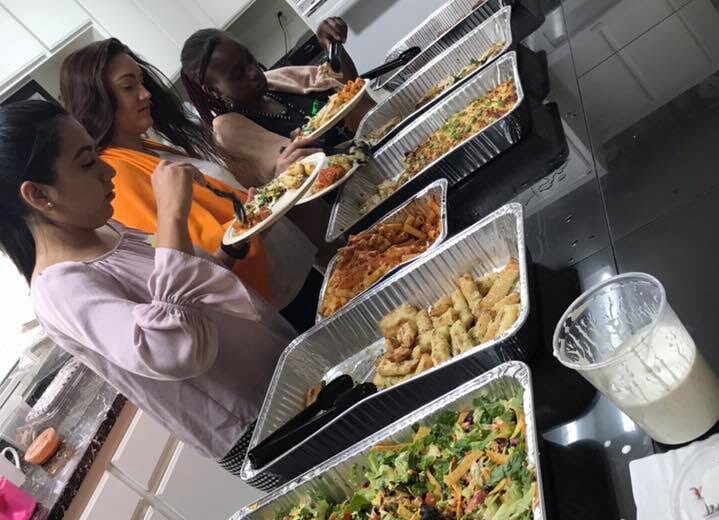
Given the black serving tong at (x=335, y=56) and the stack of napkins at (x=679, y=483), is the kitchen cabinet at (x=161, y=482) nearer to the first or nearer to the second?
the black serving tong at (x=335, y=56)

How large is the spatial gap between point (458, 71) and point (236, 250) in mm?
1165

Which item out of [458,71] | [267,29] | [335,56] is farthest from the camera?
[267,29]

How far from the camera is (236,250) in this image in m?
1.71

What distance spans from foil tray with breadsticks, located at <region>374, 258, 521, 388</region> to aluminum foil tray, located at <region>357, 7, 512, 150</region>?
88cm

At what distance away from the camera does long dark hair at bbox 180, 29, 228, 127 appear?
2119 millimetres

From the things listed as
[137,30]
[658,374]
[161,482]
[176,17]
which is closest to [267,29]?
[176,17]

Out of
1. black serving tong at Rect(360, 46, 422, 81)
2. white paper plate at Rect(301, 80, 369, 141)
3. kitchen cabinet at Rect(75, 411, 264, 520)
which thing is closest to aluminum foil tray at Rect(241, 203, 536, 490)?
white paper plate at Rect(301, 80, 369, 141)

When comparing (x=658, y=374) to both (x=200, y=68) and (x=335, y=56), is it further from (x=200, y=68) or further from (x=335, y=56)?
(x=335, y=56)

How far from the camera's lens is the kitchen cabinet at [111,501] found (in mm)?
2729

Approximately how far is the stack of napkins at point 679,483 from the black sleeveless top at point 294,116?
186cm

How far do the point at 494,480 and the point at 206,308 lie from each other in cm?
78

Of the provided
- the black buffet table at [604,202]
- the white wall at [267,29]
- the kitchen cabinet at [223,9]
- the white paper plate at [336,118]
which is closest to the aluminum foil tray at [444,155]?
the black buffet table at [604,202]

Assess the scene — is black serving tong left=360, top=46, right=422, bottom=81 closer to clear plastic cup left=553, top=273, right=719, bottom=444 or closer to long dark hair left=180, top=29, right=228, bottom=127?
long dark hair left=180, top=29, right=228, bottom=127

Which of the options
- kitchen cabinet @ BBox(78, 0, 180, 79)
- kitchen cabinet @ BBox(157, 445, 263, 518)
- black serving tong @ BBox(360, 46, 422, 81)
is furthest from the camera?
kitchen cabinet @ BBox(78, 0, 180, 79)
